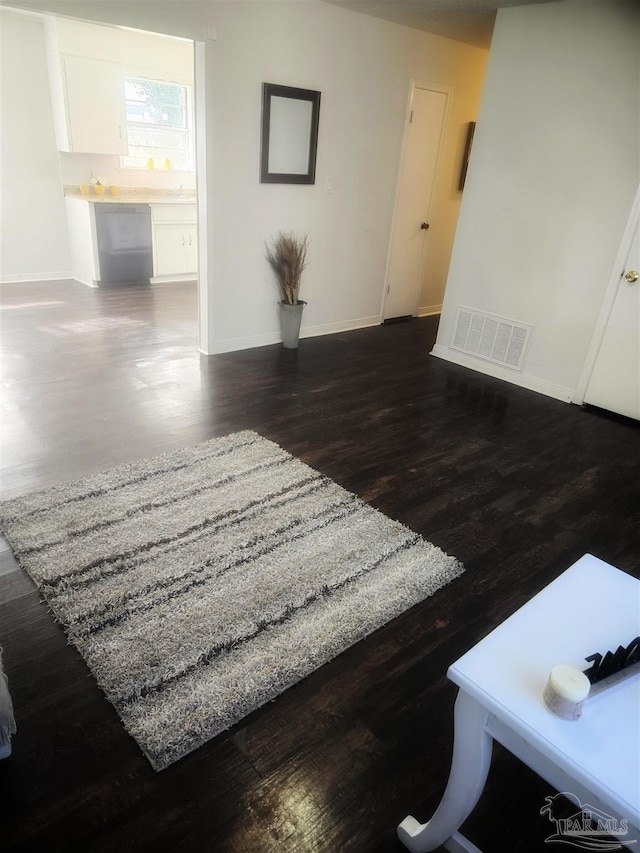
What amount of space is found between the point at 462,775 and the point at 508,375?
3527mm

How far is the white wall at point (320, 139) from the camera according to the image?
3492 mm

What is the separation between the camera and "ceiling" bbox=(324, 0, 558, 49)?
3561 mm

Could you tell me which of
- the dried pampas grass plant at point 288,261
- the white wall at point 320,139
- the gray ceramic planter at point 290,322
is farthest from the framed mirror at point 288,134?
the gray ceramic planter at point 290,322

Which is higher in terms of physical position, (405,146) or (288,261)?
(405,146)

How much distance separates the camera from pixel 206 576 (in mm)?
1998

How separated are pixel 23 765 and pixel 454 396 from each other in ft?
10.5

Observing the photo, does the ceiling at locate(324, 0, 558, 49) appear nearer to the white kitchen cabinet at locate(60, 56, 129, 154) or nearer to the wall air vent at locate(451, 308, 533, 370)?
the wall air vent at locate(451, 308, 533, 370)

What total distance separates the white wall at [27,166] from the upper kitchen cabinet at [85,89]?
14cm

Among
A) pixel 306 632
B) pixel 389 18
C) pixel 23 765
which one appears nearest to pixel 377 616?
pixel 306 632

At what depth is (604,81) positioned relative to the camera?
3.26 m

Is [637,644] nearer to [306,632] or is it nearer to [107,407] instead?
[306,632]

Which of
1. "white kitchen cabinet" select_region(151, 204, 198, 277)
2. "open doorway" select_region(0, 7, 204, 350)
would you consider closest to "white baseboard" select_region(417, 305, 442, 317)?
"white kitchen cabinet" select_region(151, 204, 198, 277)

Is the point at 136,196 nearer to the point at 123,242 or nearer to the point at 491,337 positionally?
the point at 123,242

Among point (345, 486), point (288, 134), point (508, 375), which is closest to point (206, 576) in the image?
point (345, 486)
